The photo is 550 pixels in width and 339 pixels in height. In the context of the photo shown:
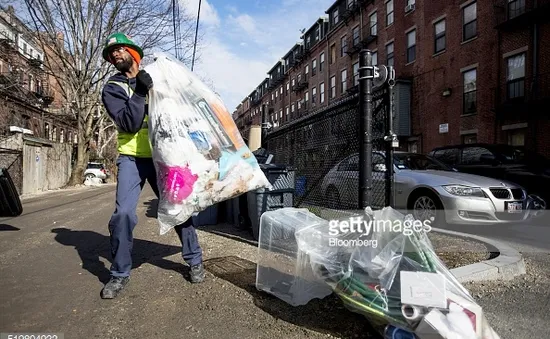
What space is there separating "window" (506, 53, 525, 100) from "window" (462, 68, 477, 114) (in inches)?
64.5

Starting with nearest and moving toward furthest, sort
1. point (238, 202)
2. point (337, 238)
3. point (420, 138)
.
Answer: point (337, 238), point (238, 202), point (420, 138)

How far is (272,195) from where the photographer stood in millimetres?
4645

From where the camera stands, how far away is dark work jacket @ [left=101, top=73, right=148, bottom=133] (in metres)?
2.72

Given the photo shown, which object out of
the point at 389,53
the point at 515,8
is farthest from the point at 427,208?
the point at 389,53

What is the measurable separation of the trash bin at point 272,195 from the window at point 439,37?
18.0 m

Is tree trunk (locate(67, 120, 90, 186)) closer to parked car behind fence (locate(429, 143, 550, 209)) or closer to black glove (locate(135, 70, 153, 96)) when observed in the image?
parked car behind fence (locate(429, 143, 550, 209))

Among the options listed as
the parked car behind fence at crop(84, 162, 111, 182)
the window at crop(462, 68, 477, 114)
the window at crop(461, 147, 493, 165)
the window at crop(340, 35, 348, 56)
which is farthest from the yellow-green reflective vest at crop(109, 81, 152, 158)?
the window at crop(340, 35, 348, 56)

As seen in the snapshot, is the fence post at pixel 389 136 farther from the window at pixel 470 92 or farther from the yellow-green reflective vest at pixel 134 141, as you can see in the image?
the window at pixel 470 92


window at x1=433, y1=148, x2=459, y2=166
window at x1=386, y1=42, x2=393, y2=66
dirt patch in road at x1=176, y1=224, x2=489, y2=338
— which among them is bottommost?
dirt patch in road at x1=176, y1=224, x2=489, y2=338

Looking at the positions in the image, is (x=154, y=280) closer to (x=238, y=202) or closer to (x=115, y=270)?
(x=115, y=270)

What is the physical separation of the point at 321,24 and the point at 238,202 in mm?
33152

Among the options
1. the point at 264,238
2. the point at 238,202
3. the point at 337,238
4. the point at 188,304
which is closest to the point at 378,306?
the point at 337,238

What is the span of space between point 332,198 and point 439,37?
61.3ft

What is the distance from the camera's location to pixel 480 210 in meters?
5.38
